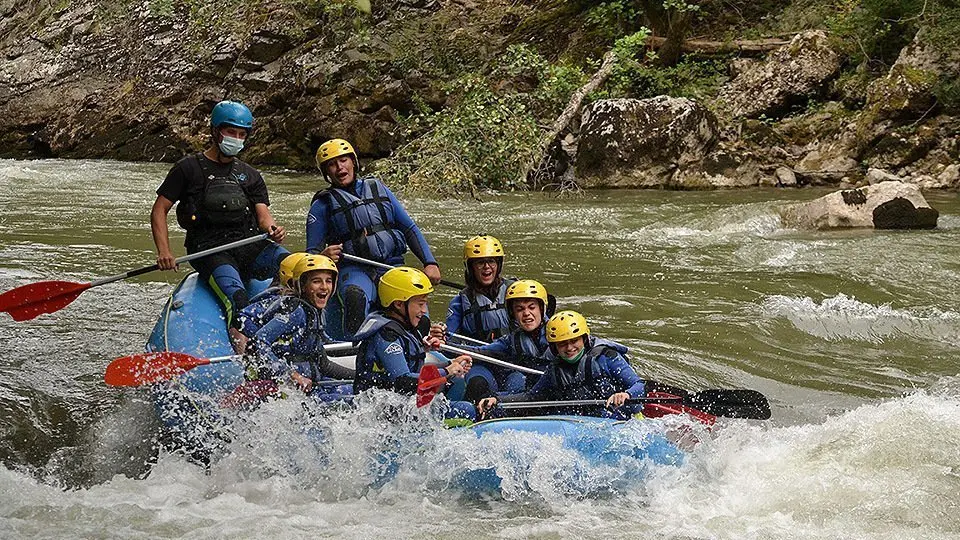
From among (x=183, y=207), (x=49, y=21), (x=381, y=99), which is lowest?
(x=183, y=207)

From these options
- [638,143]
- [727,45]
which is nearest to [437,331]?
[638,143]

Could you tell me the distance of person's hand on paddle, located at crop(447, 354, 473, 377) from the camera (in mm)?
5023

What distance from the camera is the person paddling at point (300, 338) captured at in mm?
4934

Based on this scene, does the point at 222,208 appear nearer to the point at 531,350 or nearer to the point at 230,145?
the point at 230,145

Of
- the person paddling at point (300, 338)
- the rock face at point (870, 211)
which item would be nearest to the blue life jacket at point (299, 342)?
the person paddling at point (300, 338)

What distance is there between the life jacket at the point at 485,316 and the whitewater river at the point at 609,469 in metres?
1.16

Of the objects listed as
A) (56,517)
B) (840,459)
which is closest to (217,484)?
(56,517)

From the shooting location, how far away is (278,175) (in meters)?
17.2

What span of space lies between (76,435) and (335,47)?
14.7 metres

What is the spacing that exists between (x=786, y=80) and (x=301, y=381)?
12770 mm

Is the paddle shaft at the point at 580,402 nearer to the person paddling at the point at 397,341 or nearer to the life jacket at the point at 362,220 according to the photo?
the person paddling at the point at 397,341

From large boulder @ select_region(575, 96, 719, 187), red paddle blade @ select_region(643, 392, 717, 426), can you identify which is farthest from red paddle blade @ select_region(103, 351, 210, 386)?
large boulder @ select_region(575, 96, 719, 187)

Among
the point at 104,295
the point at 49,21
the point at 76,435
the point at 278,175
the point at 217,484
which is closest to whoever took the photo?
the point at 217,484

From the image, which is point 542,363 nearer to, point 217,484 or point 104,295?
point 217,484
